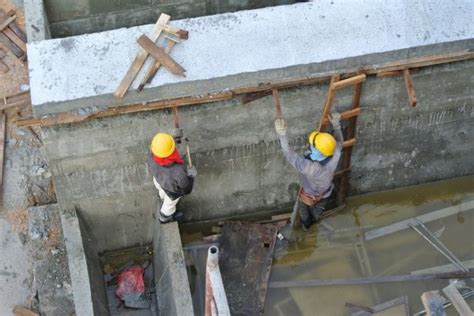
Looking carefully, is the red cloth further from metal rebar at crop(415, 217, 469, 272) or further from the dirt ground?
metal rebar at crop(415, 217, 469, 272)

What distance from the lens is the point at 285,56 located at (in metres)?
6.23

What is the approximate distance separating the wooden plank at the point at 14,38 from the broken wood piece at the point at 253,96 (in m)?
5.56

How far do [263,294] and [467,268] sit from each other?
270 centimetres

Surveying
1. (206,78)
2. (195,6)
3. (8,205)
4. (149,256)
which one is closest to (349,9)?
(206,78)

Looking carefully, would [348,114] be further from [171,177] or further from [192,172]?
[171,177]

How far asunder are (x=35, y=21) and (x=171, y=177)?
2581 mm

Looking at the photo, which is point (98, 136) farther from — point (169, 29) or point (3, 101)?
point (3, 101)

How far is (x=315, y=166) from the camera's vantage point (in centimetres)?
659

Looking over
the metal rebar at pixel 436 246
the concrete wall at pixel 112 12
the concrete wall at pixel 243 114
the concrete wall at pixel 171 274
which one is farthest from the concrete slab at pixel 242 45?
the metal rebar at pixel 436 246

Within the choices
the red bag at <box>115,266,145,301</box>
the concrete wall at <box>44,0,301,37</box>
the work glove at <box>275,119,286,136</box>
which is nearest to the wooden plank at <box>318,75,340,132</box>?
the work glove at <box>275,119,286,136</box>

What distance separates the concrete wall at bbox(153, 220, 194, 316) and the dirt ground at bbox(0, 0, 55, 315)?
199cm

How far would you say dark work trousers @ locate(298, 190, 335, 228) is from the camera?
7.44 metres

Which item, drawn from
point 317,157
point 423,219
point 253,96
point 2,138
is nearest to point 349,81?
point 317,157

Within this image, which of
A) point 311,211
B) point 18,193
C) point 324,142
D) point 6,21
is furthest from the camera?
point 6,21
